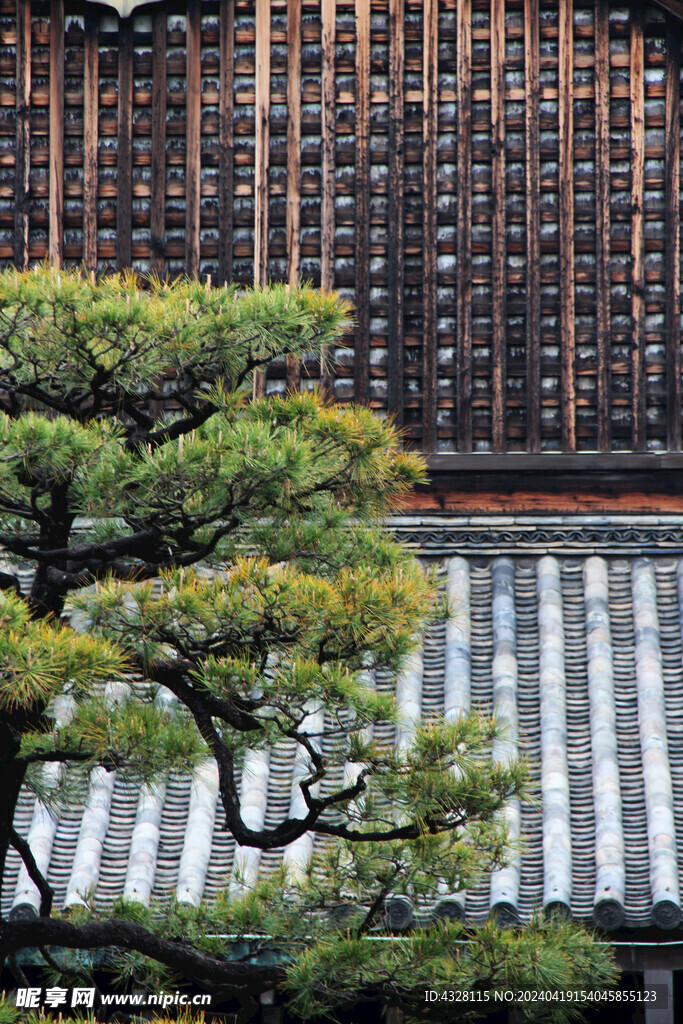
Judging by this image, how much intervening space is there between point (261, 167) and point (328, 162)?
1.54 feet

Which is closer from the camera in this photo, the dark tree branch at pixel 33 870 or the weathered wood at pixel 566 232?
the dark tree branch at pixel 33 870

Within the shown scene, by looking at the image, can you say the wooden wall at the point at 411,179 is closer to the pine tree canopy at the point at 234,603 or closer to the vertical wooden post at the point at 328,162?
the vertical wooden post at the point at 328,162

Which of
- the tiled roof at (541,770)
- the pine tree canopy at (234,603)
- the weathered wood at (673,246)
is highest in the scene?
the weathered wood at (673,246)

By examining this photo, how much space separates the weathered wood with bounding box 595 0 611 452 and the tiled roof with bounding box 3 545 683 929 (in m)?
1.08

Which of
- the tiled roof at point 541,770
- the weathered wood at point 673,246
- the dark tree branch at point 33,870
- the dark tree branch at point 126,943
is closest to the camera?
the dark tree branch at point 126,943

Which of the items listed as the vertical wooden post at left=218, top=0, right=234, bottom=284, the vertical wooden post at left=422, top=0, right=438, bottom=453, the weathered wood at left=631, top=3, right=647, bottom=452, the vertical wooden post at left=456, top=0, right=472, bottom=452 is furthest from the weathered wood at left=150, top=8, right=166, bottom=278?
the weathered wood at left=631, top=3, right=647, bottom=452

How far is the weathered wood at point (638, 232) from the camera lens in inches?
324

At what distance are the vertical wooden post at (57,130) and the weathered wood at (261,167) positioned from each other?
1.38 meters

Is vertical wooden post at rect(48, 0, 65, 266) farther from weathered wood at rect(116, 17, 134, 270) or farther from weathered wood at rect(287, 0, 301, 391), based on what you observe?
weathered wood at rect(287, 0, 301, 391)

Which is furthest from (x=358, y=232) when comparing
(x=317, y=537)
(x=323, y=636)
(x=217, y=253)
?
(x=323, y=636)

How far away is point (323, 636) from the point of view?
156 inches

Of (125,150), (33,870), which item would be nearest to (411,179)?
(125,150)

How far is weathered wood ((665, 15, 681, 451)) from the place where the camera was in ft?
26.9

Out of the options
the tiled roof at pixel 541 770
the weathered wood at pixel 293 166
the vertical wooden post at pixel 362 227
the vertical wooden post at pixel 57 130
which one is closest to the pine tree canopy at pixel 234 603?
the tiled roof at pixel 541 770
